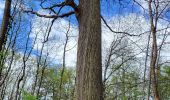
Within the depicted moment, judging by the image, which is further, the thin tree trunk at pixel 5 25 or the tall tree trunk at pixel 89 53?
the thin tree trunk at pixel 5 25

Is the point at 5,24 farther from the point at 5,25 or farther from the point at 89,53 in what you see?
the point at 89,53

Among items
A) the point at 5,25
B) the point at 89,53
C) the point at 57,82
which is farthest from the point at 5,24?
the point at 57,82

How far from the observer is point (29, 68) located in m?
31.8

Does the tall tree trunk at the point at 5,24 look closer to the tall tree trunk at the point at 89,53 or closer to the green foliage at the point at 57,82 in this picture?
the tall tree trunk at the point at 89,53

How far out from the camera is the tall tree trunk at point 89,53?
17.8ft

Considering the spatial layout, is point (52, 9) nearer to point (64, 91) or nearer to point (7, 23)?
point (7, 23)

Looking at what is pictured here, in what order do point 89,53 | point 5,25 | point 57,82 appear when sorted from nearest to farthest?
point 89,53, point 5,25, point 57,82

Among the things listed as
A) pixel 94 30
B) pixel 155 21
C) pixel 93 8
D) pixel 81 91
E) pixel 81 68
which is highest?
pixel 155 21

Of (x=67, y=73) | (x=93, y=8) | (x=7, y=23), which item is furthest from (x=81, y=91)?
(x=67, y=73)

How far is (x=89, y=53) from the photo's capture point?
5.65 meters

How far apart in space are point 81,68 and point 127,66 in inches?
868

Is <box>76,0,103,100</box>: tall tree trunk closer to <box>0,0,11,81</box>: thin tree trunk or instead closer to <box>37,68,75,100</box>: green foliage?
<box>0,0,11,81</box>: thin tree trunk

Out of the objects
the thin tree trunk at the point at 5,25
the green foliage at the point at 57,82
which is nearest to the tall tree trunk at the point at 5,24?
the thin tree trunk at the point at 5,25

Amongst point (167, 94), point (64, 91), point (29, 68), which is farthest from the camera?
point (64, 91)
